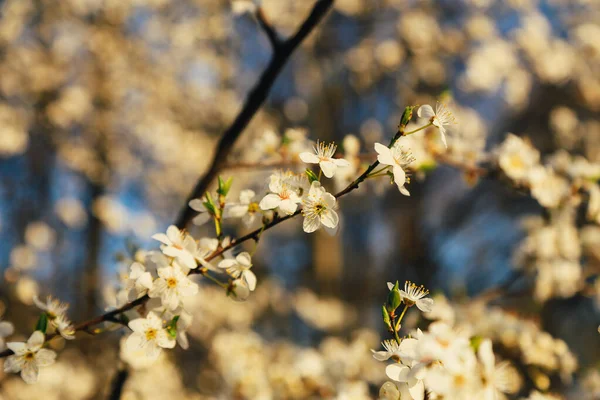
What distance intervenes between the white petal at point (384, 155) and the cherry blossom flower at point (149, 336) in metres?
0.60

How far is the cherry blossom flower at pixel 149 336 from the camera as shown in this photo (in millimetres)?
1063

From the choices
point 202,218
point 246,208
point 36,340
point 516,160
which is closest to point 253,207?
point 246,208

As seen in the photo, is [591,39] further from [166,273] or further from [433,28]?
[166,273]

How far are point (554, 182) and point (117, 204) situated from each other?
16.0 ft

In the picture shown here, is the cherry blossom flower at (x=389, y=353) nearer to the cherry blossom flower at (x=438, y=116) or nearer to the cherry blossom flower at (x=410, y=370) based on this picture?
the cherry blossom flower at (x=410, y=370)

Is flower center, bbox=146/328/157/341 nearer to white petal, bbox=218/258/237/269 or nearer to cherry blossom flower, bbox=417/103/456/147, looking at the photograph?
white petal, bbox=218/258/237/269

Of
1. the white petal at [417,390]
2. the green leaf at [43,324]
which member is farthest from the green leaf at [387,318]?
the green leaf at [43,324]

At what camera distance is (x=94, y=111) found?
681 centimetres

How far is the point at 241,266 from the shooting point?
109 centimetres

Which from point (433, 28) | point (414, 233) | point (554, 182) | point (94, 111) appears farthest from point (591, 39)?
point (94, 111)

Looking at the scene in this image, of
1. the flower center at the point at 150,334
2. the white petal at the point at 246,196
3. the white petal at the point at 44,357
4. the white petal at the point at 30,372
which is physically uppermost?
the white petal at the point at 246,196

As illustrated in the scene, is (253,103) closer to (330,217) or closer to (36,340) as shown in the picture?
(330,217)

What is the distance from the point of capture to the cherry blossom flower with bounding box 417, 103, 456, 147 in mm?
1075

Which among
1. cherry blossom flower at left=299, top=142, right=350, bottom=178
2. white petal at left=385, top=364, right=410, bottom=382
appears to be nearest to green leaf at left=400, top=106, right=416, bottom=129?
cherry blossom flower at left=299, top=142, right=350, bottom=178
